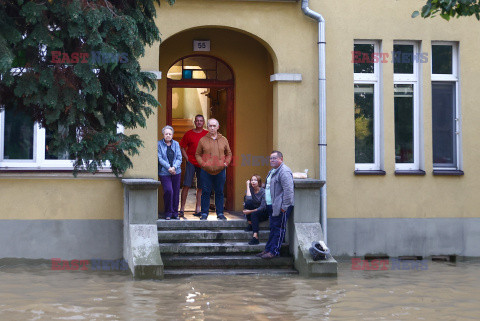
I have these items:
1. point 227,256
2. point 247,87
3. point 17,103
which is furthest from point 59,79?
point 247,87

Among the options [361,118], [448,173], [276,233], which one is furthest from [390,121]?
[276,233]

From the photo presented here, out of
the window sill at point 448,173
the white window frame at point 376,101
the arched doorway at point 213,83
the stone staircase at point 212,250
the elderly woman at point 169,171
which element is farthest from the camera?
the arched doorway at point 213,83

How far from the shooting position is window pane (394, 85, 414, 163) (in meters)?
14.7

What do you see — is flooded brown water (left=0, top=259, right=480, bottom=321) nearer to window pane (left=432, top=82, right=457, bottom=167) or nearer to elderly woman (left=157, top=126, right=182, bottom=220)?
elderly woman (left=157, top=126, right=182, bottom=220)

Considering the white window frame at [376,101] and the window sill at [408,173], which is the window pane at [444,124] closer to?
the window sill at [408,173]

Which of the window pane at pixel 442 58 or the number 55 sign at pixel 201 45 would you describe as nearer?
the window pane at pixel 442 58

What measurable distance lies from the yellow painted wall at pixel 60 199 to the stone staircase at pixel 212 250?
0.95 metres

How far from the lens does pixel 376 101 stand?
577 inches

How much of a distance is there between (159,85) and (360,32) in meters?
3.85

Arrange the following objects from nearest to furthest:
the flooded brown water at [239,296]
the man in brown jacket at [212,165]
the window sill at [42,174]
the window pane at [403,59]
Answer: the flooded brown water at [239,296] → the window sill at [42,174] → the man in brown jacket at [212,165] → the window pane at [403,59]

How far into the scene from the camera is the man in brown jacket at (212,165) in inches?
534

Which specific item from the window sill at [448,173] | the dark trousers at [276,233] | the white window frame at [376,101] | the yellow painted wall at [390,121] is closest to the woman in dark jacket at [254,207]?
the dark trousers at [276,233]

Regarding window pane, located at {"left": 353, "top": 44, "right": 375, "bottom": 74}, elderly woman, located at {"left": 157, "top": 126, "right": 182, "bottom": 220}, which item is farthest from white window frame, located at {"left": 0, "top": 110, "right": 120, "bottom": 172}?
window pane, located at {"left": 353, "top": 44, "right": 375, "bottom": 74}

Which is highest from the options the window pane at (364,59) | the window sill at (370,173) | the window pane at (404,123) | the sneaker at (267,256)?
the window pane at (364,59)
